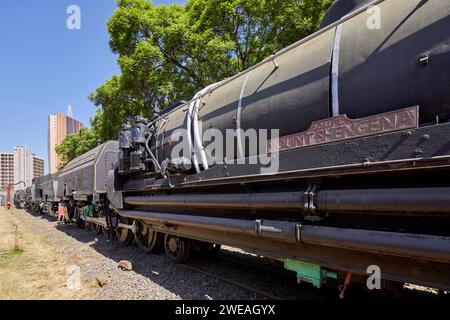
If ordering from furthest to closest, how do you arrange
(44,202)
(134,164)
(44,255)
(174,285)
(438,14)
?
1. (44,202)
2. (44,255)
3. (134,164)
4. (174,285)
5. (438,14)

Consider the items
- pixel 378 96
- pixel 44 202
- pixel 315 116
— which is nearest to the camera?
pixel 378 96

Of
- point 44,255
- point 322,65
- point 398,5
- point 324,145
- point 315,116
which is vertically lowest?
point 44,255

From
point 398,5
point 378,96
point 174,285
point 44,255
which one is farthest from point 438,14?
point 44,255

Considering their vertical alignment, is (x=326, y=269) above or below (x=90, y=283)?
above

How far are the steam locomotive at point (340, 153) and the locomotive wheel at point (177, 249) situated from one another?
5.31 ft

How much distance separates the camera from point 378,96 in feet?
10.7

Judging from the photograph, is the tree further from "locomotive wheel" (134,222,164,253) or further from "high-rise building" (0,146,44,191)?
"high-rise building" (0,146,44,191)

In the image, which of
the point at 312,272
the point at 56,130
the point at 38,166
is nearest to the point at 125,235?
the point at 312,272

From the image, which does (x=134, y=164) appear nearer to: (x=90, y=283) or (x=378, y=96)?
(x=90, y=283)

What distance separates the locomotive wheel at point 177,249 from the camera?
24.7ft

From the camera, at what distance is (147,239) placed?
29.9 feet

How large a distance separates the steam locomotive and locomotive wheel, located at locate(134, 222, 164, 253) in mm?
2741

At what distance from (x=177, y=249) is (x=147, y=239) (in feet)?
5.60

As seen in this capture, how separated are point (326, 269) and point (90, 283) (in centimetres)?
488
